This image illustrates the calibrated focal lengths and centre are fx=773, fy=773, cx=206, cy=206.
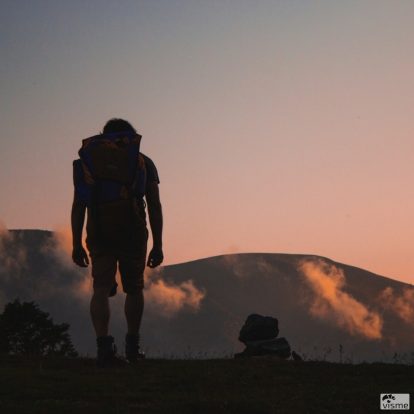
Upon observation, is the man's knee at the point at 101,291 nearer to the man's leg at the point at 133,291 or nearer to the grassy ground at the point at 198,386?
the man's leg at the point at 133,291

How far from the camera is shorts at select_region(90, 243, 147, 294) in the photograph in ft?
29.5

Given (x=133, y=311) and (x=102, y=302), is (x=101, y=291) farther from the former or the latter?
(x=133, y=311)

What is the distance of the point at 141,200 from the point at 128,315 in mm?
1388

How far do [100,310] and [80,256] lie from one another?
66cm

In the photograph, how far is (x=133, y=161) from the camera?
29.7 feet

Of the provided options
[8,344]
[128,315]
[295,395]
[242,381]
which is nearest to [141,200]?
[128,315]

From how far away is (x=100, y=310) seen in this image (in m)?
8.79

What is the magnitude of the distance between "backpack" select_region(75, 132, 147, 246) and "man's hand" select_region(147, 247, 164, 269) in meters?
0.32

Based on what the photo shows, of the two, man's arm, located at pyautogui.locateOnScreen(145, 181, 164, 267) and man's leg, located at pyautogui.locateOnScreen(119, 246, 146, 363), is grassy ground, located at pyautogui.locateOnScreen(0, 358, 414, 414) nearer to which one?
man's leg, located at pyautogui.locateOnScreen(119, 246, 146, 363)

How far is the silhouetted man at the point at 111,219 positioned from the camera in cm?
891

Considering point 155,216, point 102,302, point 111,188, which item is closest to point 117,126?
point 111,188

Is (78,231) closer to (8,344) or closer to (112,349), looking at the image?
(112,349)

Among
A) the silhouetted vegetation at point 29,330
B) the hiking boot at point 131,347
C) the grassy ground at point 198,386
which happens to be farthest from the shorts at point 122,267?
the silhouetted vegetation at point 29,330

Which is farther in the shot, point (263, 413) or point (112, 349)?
point (112, 349)
